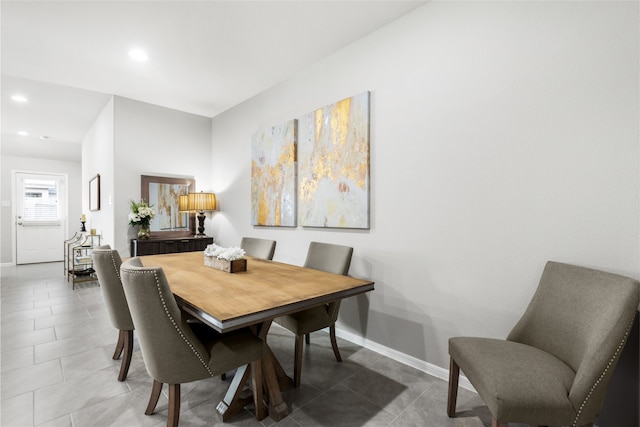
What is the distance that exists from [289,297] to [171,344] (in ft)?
1.92

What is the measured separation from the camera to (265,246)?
10.1 feet

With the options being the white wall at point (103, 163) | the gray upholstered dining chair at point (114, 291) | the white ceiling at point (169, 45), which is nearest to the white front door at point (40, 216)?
the white wall at point (103, 163)

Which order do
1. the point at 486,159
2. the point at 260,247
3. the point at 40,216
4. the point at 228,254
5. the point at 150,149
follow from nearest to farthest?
the point at 486,159
the point at 228,254
the point at 260,247
the point at 150,149
the point at 40,216

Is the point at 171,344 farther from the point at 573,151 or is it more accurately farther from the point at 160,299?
the point at 573,151

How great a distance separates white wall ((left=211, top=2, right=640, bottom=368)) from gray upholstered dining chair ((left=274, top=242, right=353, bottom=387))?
0.32 metres

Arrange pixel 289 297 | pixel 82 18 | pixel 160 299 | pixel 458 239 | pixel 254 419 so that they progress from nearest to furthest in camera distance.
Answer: pixel 160 299 < pixel 289 297 < pixel 254 419 < pixel 458 239 < pixel 82 18

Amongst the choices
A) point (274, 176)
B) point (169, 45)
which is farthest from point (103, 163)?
point (274, 176)

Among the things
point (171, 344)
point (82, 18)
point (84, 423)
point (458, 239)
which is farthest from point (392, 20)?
point (84, 423)

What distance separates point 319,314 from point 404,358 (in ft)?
2.71

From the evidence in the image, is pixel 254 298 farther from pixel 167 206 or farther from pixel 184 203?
pixel 167 206

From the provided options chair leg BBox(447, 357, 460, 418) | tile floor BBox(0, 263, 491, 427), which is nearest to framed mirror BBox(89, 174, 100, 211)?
tile floor BBox(0, 263, 491, 427)

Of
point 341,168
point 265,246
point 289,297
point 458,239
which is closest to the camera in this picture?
point 289,297

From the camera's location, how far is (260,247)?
124 inches

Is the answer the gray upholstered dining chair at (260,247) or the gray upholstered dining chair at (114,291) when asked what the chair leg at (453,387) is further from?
the gray upholstered dining chair at (114,291)
